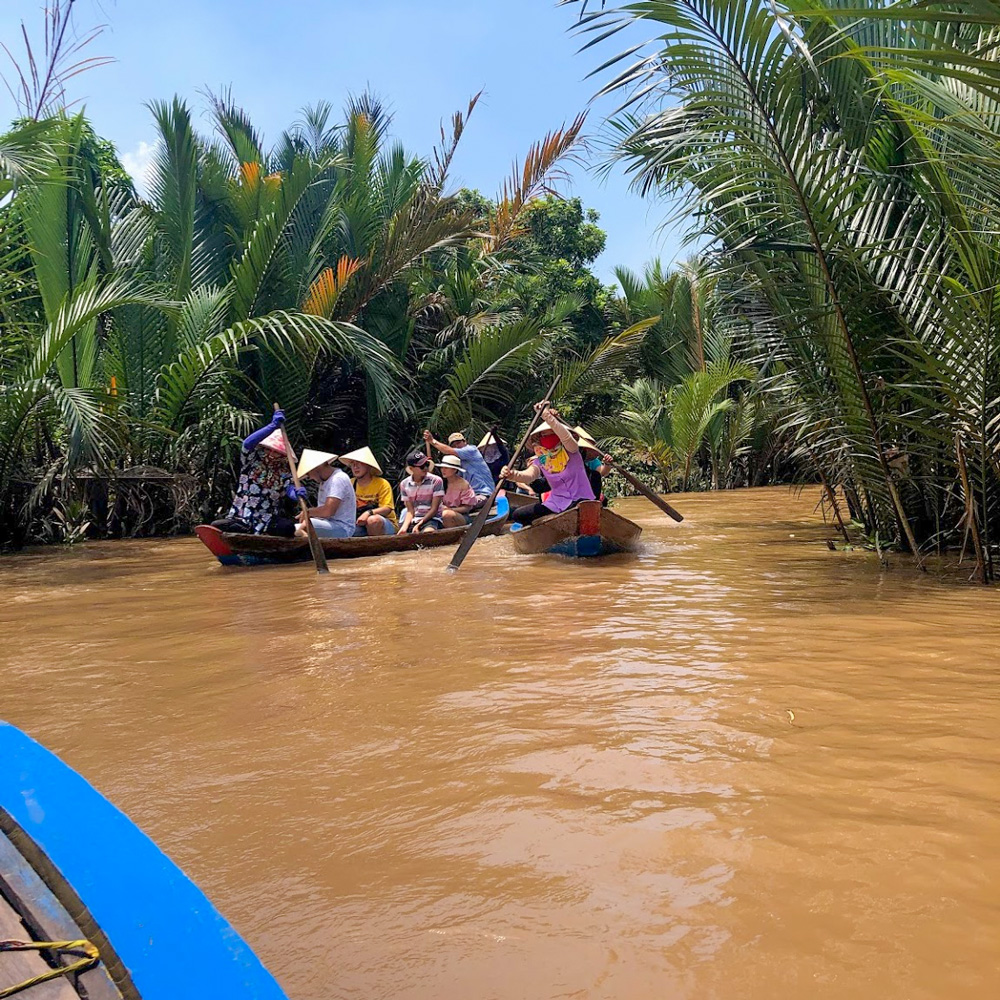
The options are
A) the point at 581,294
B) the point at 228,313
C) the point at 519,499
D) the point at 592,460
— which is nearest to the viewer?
the point at 592,460

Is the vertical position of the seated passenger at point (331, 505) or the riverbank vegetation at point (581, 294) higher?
the riverbank vegetation at point (581, 294)

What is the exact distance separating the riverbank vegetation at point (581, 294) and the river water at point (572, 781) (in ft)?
5.50

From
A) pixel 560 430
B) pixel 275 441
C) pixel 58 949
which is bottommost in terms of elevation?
pixel 58 949

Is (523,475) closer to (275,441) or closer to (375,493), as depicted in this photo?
(375,493)

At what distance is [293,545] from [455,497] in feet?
7.54

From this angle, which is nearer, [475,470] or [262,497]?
[262,497]

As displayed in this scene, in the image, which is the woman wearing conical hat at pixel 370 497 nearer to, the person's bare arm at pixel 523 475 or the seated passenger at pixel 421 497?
the seated passenger at pixel 421 497

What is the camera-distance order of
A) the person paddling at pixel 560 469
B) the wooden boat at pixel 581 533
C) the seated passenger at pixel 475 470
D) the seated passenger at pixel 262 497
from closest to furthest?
the wooden boat at pixel 581 533 → the person paddling at pixel 560 469 → the seated passenger at pixel 262 497 → the seated passenger at pixel 475 470

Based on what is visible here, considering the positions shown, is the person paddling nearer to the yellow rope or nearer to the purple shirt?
the purple shirt

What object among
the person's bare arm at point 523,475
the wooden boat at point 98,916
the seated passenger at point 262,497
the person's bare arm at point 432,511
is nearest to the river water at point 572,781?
the wooden boat at point 98,916

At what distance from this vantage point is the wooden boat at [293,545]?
8.78 m

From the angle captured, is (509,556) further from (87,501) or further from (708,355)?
(708,355)

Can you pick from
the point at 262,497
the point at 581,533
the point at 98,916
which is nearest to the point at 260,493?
the point at 262,497

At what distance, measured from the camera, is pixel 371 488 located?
1063 centimetres
